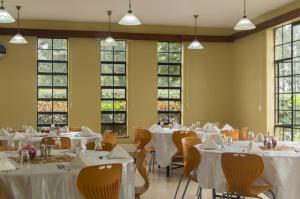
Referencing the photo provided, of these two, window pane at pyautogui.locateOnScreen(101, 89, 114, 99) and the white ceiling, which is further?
window pane at pyautogui.locateOnScreen(101, 89, 114, 99)

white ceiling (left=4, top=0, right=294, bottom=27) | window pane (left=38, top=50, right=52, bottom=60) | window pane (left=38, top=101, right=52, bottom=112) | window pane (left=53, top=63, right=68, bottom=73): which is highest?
white ceiling (left=4, top=0, right=294, bottom=27)

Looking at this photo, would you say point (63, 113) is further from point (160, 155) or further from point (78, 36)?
point (160, 155)

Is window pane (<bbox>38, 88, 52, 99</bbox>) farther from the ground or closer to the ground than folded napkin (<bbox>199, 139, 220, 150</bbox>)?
farther from the ground

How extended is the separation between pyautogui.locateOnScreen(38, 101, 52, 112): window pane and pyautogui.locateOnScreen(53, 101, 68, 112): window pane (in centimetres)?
12

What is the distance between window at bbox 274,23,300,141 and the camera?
27.9 ft

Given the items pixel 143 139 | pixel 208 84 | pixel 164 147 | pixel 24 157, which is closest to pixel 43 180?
pixel 24 157

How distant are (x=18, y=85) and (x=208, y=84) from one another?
4.73 metres

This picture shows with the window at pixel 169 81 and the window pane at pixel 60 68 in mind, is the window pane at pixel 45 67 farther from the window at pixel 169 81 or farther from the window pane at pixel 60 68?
the window at pixel 169 81

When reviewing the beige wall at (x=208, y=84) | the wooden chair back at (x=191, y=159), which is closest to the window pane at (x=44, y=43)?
the beige wall at (x=208, y=84)

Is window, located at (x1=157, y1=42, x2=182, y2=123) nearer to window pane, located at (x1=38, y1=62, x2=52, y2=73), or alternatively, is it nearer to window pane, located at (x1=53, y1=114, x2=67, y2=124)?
window pane, located at (x1=53, y1=114, x2=67, y2=124)

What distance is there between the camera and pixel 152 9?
899 centimetres

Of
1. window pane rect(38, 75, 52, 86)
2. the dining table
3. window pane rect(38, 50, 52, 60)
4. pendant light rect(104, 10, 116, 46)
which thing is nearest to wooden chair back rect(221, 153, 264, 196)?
the dining table

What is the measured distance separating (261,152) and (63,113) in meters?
6.62

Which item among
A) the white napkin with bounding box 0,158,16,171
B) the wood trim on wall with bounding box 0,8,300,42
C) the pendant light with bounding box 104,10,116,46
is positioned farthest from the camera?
the wood trim on wall with bounding box 0,8,300,42
